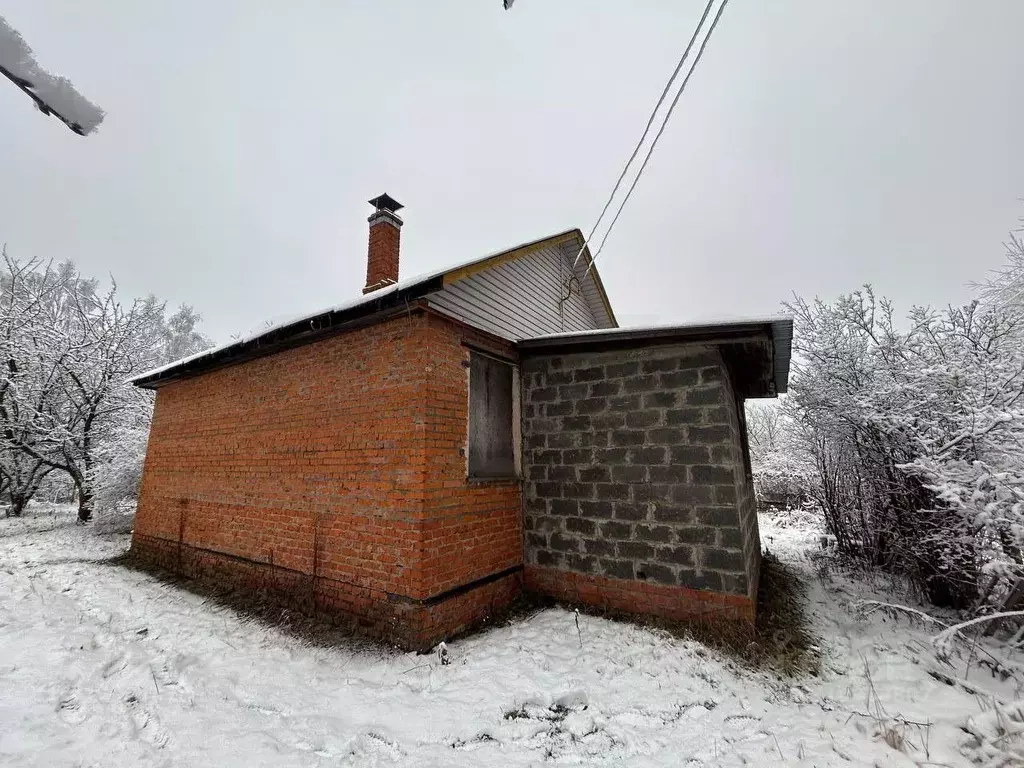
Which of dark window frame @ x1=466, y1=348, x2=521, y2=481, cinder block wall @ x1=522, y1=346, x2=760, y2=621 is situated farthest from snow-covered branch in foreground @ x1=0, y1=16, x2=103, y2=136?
cinder block wall @ x1=522, y1=346, x2=760, y2=621

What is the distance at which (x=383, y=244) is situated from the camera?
8.08 m

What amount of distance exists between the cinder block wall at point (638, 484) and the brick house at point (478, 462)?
19mm

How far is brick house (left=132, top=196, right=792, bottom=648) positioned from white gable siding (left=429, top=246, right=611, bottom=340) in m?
0.05

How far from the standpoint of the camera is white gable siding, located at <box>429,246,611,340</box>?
5.64 metres

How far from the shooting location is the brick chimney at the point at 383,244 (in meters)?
8.04

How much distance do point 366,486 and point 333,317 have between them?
6.43 feet

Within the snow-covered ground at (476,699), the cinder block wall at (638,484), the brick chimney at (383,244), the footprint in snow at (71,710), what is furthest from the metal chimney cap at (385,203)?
the footprint in snow at (71,710)

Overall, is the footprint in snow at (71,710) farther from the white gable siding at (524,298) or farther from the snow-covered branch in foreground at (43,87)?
the white gable siding at (524,298)

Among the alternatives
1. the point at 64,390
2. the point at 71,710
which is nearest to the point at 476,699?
the point at 71,710

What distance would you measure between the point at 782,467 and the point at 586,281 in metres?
11.1

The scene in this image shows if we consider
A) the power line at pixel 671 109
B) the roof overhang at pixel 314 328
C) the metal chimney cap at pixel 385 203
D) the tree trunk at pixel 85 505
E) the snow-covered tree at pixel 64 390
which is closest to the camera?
the power line at pixel 671 109

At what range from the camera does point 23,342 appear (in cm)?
1366

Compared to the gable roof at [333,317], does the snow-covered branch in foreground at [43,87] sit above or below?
below

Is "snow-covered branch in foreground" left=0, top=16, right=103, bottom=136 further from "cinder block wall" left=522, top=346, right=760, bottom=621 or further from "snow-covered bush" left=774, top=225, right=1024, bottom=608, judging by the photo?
"snow-covered bush" left=774, top=225, right=1024, bottom=608
